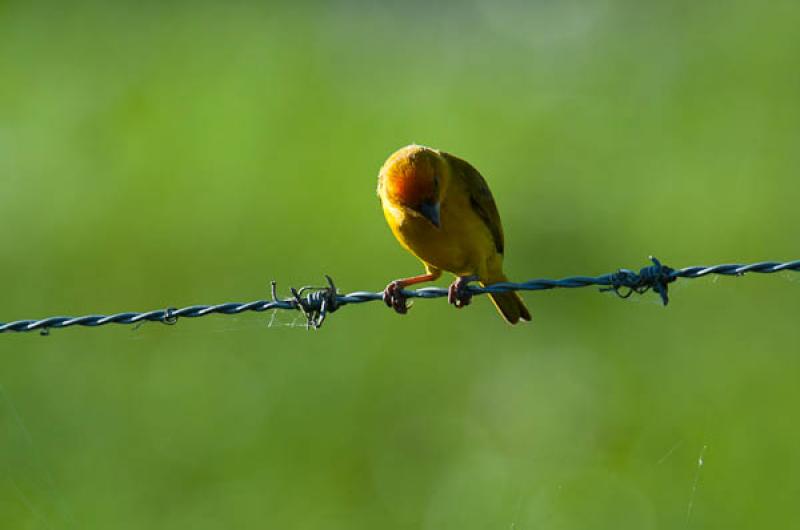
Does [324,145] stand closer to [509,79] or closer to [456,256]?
[509,79]

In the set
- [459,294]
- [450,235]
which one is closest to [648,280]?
[459,294]

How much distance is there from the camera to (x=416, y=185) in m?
5.80

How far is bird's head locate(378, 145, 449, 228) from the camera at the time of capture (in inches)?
229

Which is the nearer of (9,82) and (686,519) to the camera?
(686,519)

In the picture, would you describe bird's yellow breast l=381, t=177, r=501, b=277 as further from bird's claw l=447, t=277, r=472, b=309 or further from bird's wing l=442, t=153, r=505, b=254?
bird's claw l=447, t=277, r=472, b=309

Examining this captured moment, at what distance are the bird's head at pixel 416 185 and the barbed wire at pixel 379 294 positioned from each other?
1.93 ft

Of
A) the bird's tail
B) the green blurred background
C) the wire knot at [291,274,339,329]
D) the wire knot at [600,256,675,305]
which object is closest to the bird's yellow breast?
the bird's tail

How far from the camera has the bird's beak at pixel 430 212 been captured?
5.80 meters

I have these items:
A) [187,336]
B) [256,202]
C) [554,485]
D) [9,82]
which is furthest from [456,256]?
[9,82]

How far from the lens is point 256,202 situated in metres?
13.8

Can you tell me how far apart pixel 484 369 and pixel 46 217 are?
6.81 metres

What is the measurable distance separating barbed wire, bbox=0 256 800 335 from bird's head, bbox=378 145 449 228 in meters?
0.59

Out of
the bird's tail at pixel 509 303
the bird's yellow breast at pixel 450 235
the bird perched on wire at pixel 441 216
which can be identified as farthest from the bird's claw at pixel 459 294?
the bird's tail at pixel 509 303

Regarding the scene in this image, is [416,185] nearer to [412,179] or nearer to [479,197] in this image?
[412,179]
